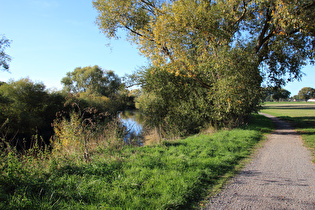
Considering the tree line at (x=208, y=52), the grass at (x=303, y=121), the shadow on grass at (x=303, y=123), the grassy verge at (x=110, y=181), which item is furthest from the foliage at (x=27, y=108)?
the shadow on grass at (x=303, y=123)

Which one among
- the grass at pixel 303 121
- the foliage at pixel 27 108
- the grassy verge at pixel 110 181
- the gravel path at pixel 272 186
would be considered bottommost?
the grass at pixel 303 121

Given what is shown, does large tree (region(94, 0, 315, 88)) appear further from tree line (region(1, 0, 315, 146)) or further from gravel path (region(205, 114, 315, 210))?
gravel path (region(205, 114, 315, 210))

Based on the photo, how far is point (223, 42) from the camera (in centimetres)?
1145

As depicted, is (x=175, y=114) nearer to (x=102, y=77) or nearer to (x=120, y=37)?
(x=120, y=37)

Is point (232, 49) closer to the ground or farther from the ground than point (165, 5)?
closer to the ground

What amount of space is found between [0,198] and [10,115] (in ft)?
59.3

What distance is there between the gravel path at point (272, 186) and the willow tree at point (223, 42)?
18.0 feet

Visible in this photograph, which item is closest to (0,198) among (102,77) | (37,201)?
(37,201)

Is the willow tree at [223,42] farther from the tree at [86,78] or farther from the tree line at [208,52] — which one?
the tree at [86,78]

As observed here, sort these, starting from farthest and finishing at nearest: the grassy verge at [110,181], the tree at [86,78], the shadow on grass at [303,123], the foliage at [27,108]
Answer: the tree at [86,78] < the foliage at [27,108] < the shadow on grass at [303,123] < the grassy verge at [110,181]

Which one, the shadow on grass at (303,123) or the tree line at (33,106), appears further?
the tree line at (33,106)

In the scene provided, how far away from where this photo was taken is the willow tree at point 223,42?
35.9 feet

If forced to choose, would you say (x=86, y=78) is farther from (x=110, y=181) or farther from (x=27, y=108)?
(x=110, y=181)

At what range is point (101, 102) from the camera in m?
25.9
